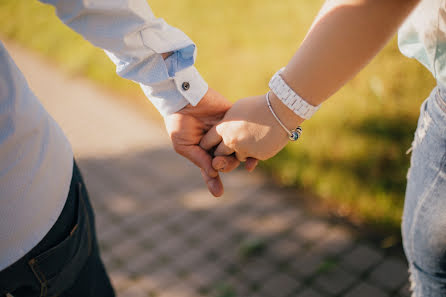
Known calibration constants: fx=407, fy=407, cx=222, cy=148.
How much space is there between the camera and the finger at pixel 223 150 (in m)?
1.71

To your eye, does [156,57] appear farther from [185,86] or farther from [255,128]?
[255,128]

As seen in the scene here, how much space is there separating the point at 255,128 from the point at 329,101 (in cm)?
256

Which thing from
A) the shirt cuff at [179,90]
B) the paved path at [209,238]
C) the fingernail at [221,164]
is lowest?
the paved path at [209,238]

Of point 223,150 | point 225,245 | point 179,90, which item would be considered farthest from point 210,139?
point 225,245

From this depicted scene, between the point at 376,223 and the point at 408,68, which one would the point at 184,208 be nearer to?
the point at 376,223

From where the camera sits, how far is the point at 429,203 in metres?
1.34

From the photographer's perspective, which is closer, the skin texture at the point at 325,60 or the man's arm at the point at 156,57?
the skin texture at the point at 325,60

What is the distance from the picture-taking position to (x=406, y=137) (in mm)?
3174

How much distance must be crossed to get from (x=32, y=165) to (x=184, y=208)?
6.96ft

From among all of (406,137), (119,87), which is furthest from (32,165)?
(119,87)

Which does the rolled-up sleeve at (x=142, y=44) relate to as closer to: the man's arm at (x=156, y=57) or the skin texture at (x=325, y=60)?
the man's arm at (x=156, y=57)

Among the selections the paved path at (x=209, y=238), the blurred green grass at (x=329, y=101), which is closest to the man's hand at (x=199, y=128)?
the paved path at (x=209, y=238)

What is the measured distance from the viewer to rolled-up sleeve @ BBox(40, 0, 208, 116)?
4.98 ft

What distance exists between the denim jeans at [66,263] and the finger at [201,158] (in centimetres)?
50
